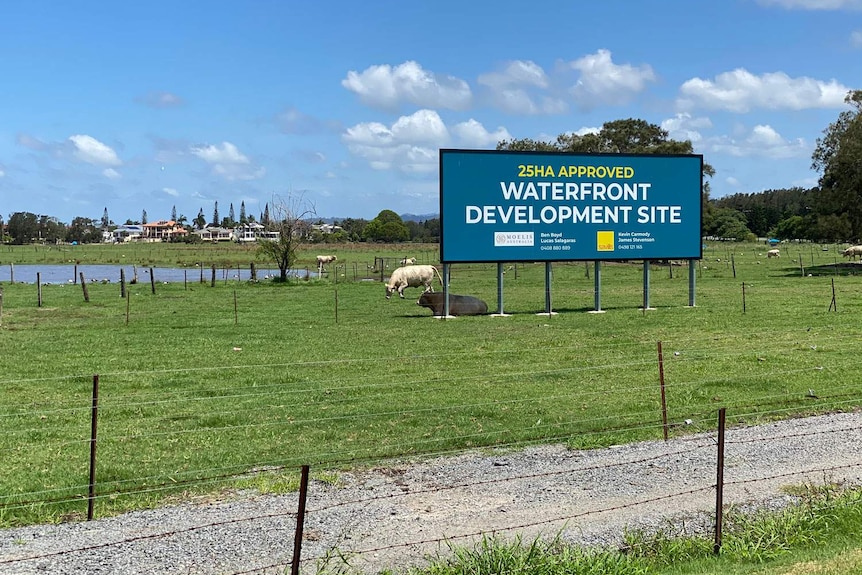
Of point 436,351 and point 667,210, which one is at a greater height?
point 667,210

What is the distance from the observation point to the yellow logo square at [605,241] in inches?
1085

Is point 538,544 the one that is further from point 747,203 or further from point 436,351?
point 747,203

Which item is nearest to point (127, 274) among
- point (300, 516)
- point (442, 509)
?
point (442, 509)

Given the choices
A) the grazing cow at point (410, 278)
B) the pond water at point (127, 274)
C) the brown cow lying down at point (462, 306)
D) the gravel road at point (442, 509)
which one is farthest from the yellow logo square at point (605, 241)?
the pond water at point (127, 274)

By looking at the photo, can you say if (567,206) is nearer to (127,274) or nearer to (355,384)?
(355,384)

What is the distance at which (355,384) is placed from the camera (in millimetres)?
13516

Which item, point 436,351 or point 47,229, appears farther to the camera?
point 47,229

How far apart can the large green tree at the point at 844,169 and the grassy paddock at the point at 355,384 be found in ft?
74.0

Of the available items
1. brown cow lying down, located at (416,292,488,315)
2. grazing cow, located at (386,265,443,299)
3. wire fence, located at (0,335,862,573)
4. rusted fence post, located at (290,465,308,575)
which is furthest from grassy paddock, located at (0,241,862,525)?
grazing cow, located at (386,265,443,299)

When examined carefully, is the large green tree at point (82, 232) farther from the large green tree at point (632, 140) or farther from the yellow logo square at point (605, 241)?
the yellow logo square at point (605, 241)

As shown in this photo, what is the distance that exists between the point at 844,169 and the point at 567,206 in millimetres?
28452

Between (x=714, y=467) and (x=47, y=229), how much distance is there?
165341 mm

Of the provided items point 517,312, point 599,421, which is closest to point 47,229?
point 517,312

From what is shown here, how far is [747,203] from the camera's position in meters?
195
